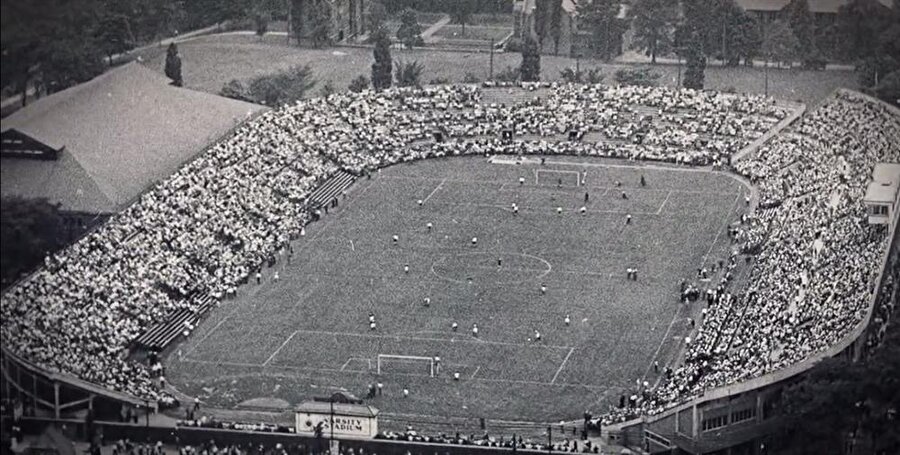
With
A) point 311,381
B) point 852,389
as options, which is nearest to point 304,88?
point 311,381

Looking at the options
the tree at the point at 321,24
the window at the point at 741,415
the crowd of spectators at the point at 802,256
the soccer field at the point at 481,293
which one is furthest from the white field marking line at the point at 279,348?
the tree at the point at 321,24

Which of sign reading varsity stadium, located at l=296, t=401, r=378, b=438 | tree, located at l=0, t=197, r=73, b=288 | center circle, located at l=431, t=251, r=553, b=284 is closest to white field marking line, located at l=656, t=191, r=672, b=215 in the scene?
center circle, located at l=431, t=251, r=553, b=284

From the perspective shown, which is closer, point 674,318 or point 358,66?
point 674,318

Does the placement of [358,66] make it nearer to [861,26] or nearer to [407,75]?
[407,75]

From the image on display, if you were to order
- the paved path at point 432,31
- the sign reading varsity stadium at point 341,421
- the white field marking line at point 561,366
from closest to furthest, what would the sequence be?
the sign reading varsity stadium at point 341,421
the white field marking line at point 561,366
the paved path at point 432,31

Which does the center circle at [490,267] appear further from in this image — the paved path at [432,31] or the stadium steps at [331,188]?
the paved path at [432,31]

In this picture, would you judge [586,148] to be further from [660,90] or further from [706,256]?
[706,256]

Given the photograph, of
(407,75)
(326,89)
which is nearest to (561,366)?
(326,89)
